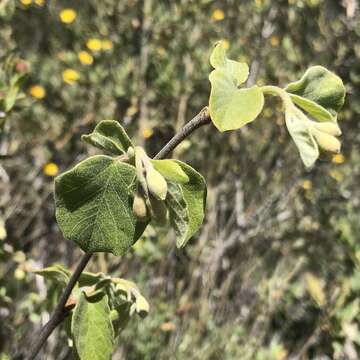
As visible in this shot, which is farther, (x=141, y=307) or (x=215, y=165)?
(x=215, y=165)

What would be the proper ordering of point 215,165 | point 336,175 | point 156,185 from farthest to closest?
point 336,175
point 215,165
point 156,185

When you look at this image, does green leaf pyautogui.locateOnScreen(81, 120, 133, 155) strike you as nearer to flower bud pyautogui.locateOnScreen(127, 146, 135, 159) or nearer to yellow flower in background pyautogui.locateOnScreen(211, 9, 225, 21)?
flower bud pyautogui.locateOnScreen(127, 146, 135, 159)

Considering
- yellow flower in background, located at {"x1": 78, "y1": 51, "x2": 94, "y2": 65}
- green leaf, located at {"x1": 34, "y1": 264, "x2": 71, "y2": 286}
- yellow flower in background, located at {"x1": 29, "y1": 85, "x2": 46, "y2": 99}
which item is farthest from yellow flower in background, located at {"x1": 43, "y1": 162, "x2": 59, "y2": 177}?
green leaf, located at {"x1": 34, "y1": 264, "x2": 71, "y2": 286}

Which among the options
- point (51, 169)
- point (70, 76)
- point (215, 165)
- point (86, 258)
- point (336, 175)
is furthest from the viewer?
point (336, 175)

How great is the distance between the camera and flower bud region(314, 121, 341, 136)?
0.46 metres

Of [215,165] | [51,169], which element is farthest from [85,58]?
[215,165]

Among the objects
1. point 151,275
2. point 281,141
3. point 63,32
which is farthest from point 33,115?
point 281,141

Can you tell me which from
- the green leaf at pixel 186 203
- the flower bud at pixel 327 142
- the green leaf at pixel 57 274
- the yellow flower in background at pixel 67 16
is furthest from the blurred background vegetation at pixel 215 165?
the flower bud at pixel 327 142

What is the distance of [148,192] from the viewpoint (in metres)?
0.45

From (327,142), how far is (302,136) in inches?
0.8

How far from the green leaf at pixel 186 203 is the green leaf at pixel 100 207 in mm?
34

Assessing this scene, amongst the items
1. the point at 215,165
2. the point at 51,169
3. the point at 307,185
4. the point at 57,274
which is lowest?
the point at 307,185

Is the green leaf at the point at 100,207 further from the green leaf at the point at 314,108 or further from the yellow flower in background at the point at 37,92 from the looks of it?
the yellow flower in background at the point at 37,92

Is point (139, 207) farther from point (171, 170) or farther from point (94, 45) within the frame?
point (94, 45)
